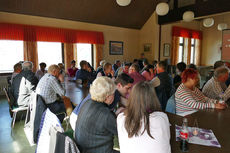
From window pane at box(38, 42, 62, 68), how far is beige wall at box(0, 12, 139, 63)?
0.78 meters

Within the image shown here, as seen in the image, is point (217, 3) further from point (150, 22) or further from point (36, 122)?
point (36, 122)

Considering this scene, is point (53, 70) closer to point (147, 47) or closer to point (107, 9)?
point (107, 9)

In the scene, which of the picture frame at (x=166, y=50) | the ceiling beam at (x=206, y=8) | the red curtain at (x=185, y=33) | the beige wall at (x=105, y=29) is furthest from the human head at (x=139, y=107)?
the red curtain at (x=185, y=33)

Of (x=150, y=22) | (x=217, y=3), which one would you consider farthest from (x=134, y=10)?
(x=217, y=3)

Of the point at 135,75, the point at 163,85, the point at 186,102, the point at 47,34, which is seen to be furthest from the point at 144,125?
the point at 47,34

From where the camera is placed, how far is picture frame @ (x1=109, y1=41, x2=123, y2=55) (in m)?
8.42

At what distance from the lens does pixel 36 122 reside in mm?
2430

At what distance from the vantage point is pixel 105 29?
26.8 ft

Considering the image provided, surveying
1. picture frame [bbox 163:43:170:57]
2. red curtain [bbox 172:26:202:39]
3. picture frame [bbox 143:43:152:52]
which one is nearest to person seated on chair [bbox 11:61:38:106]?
picture frame [bbox 143:43:152:52]

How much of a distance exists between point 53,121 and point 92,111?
386 mm

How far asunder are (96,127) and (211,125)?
3.68 ft

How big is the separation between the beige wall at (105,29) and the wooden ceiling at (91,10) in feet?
0.55

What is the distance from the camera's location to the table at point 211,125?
1.26 metres

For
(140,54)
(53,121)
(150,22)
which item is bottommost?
(53,121)
